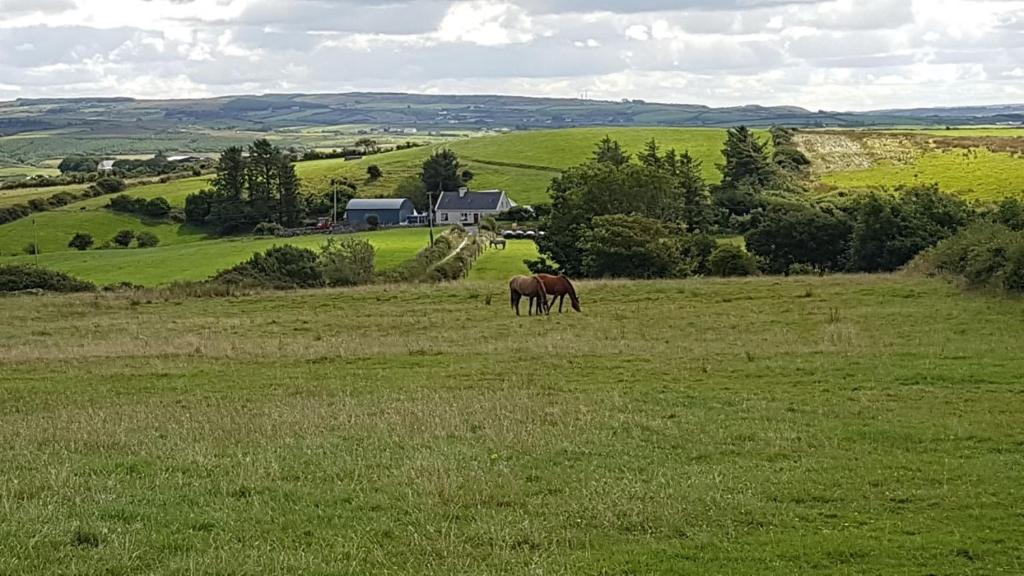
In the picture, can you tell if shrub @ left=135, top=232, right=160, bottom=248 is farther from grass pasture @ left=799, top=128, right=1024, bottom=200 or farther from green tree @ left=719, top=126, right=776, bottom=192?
grass pasture @ left=799, top=128, right=1024, bottom=200

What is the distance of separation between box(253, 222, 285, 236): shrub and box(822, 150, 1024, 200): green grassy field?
56.6 meters

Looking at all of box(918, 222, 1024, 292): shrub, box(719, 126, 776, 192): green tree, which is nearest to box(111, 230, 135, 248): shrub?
box(719, 126, 776, 192): green tree

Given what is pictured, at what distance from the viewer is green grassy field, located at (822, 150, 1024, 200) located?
9288 cm

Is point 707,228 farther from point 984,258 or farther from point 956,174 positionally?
point 984,258

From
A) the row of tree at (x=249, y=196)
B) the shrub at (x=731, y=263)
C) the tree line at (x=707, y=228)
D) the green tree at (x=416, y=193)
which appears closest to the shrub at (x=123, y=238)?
the row of tree at (x=249, y=196)

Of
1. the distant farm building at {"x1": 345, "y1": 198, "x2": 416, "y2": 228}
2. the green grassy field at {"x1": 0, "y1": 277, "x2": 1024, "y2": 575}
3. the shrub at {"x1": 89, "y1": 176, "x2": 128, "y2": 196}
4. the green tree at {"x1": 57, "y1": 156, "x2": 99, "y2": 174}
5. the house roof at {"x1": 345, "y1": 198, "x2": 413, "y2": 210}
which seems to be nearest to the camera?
the green grassy field at {"x1": 0, "y1": 277, "x2": 1024, "y2": 575}

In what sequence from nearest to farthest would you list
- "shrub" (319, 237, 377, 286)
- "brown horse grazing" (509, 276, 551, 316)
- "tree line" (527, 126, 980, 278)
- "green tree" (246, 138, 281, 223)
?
"brown horse grazing" (509, 276, 551, 316)
"tree line" (527, 126, 980, 278)
"shrub" (319, 237, 377, 286)
"green tree" (246, 138, 281, 223)

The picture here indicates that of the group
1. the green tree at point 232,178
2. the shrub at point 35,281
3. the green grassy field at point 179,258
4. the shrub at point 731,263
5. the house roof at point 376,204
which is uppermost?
the green tree at point 232,178

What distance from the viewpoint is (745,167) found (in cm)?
10931

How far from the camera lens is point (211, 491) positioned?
11.7 meters

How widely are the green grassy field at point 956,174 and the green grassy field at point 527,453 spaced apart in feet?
231

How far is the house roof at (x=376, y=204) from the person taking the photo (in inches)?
4496

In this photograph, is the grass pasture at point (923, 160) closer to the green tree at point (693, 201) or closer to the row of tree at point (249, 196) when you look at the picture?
the green tree at point (693, 201)

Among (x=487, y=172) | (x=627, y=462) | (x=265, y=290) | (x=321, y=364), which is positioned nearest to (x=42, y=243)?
(x=265, y=290)
